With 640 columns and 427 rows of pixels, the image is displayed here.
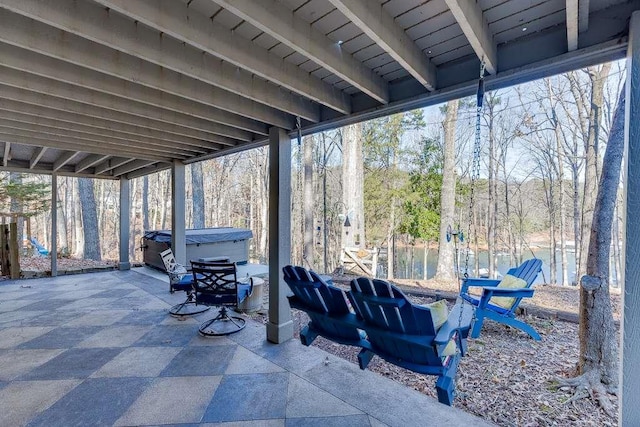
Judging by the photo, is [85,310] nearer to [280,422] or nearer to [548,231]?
[280,422]

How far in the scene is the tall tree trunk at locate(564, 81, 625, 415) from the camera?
2.69 metres

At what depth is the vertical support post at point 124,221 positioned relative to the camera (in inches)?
313

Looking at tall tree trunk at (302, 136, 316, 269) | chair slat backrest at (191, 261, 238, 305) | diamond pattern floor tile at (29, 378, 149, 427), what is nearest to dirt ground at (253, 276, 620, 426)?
chair slat backrest at (191, 261, 238, 305)

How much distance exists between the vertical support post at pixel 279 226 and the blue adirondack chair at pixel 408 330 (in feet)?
5.09

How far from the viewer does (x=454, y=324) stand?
193 cm

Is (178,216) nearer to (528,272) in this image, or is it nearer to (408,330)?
(408,330)

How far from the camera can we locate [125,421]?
2.16 metres

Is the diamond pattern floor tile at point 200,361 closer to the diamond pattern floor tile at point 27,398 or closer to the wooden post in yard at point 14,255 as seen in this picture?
the diamond pattern floor tile at point 27,398

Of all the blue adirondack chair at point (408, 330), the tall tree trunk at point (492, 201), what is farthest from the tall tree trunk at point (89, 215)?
the tall tree trunk at point (492, 201)

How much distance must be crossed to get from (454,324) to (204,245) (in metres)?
6.78

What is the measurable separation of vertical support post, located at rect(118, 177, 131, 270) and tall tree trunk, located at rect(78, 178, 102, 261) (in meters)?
3.68

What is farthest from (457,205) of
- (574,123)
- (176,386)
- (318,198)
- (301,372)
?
(176,386)

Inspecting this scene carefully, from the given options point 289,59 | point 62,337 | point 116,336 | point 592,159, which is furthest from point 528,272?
point 62,337

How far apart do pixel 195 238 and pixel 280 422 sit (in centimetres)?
600
